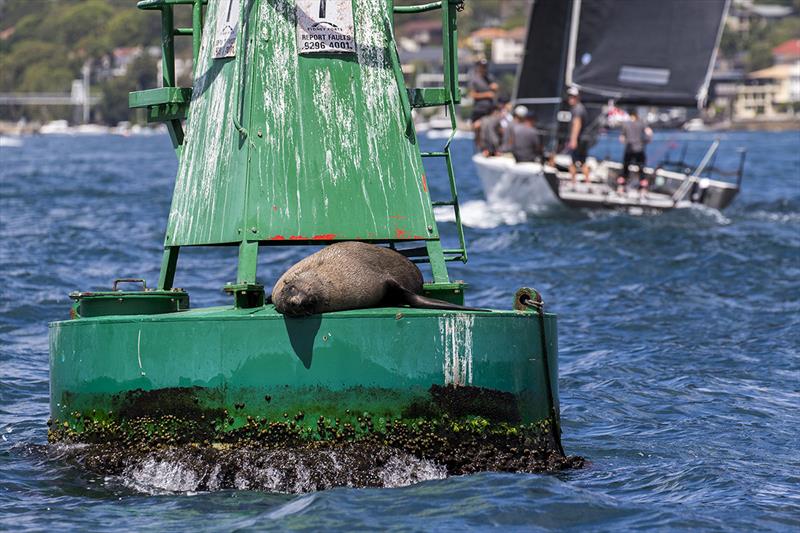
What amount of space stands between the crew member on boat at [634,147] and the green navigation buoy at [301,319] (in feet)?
73.6

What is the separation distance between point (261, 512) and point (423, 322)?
148 cm

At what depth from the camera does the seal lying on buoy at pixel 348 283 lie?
934 centimetres

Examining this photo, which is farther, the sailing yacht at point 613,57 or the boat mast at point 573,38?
the sailing yacht at point 613,57

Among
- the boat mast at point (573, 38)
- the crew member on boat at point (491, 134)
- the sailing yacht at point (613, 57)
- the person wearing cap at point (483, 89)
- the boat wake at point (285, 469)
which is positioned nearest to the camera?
the boat wake at point (285, 469)

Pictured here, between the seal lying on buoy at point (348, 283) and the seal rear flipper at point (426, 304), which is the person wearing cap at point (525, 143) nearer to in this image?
the seal lying on buoy at point (348, 283)

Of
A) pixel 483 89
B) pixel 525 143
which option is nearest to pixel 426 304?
pixel 525 143

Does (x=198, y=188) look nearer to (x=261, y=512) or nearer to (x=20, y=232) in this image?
(x=261, y=512)

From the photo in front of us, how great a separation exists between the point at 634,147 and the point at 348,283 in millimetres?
24735

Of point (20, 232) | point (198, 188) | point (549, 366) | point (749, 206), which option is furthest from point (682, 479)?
point (749, 206)

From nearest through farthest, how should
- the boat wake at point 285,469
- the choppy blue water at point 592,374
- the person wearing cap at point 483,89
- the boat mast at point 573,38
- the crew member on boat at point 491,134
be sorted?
the choppy blue water at point 592,374 < the boat wake at point 285,469 < the person wearing cap at point 483,89 < the crew member on boat at point 491,134 < the boat mast at point 573,38

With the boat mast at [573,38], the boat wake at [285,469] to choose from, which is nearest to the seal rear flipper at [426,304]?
the boat wake at [285,469]

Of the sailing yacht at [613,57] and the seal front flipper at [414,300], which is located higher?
Result: the sailing yacht at [613,57]

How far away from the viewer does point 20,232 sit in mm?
31125

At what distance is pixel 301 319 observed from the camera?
9.30 metres
